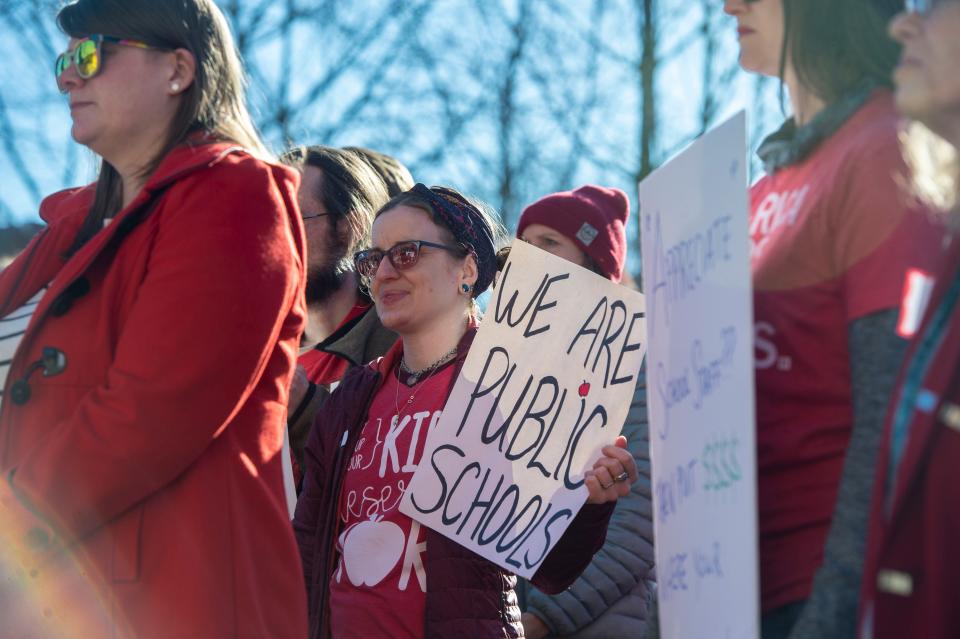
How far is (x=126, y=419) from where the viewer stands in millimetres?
2379

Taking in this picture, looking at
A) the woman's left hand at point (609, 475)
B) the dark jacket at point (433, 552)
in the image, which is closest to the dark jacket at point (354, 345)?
the dark jacket at point (433, 552)

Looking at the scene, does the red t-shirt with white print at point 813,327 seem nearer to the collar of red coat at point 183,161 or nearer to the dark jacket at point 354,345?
A: the collar of red coat at point 183,161

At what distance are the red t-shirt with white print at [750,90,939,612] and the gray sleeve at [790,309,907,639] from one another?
3.0 inches

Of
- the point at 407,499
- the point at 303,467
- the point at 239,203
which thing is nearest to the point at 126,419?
the point at 239,203

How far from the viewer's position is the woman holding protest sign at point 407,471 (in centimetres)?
315

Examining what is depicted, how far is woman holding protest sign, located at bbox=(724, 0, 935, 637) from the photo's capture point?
198 centimetres

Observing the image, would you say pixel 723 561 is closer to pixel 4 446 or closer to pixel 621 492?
pixel 621 492

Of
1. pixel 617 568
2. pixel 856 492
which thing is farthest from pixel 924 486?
pixel 617 568

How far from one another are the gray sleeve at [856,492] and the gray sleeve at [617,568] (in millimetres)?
1924

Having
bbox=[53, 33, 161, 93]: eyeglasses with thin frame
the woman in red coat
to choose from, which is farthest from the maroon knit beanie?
bbox=[53, 33, 161, 93]: eyeglasses with thin frame

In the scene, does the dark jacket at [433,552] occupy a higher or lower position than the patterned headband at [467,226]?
lower

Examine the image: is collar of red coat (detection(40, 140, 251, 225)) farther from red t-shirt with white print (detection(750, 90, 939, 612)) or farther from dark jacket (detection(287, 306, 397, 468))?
dark jacket (detection(287, 306, 397, 468))

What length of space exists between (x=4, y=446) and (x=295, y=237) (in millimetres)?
668

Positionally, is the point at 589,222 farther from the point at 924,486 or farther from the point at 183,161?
the point at 924,486
